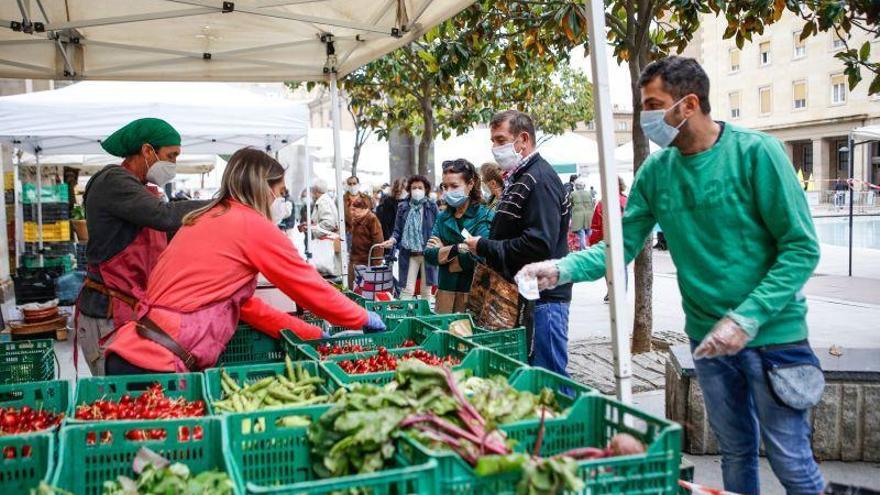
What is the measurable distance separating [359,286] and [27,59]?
4806 mm

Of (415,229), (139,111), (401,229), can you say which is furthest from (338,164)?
(401,229)

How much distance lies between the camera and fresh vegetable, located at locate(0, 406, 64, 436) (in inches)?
107

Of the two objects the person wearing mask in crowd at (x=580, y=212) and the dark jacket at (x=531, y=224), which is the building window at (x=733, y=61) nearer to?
the person wearing mask in crowd at (x=580, y=212)

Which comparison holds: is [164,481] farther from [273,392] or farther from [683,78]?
[683,78]

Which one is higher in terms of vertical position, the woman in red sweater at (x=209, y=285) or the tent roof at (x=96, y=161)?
the tent roof at (x=96, y=161)

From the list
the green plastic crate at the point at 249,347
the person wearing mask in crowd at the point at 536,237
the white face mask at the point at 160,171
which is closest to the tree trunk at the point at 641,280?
the person wearing mask in crowd at the point at 536,237

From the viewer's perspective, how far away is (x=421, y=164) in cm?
1458

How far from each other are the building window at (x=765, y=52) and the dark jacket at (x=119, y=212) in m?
54.4

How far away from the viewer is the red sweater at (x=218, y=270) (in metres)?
3.30

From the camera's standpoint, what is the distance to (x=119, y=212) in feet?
12.8

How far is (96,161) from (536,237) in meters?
15.6

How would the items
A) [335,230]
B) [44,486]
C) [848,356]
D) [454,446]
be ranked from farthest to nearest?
[335,230], [848,356], [454,446], [44,486]

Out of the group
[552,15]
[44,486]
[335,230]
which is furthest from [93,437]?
[335,230]

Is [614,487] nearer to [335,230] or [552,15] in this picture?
[552,15]
